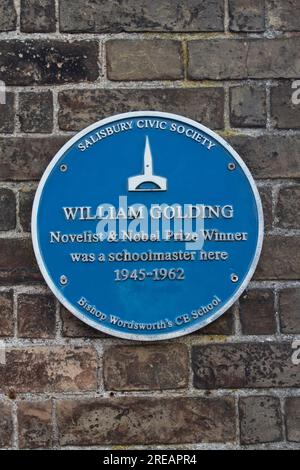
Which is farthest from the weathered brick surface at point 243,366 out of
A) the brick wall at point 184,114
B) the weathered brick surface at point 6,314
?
the weathered brick surface at point 6,314

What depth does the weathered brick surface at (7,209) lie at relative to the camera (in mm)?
2416

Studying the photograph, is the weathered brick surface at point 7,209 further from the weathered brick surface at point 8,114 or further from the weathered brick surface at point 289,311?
the weathered brick surface at point 289,311

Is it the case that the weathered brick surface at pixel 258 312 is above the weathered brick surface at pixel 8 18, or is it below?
below

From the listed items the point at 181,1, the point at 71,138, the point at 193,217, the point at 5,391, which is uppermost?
the point at 181,1

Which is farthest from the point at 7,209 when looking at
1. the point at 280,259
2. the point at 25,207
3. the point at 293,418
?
the point at 293,418

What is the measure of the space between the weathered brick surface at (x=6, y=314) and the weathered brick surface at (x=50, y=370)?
0.06 meters

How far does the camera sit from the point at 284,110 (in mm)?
2449

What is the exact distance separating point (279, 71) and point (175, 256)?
62 cm

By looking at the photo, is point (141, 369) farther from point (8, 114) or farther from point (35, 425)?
point (8, 114)

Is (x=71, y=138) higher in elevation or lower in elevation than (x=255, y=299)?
higher

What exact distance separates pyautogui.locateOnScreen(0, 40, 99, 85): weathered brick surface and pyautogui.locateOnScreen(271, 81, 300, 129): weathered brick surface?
0.52m
